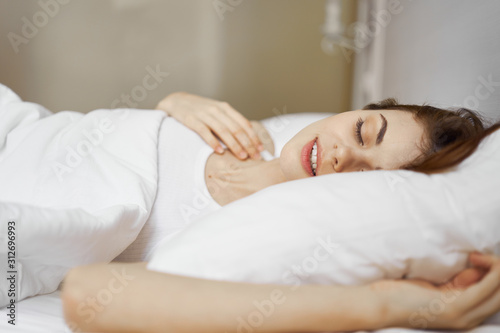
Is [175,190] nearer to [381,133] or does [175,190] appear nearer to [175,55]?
[381,133]

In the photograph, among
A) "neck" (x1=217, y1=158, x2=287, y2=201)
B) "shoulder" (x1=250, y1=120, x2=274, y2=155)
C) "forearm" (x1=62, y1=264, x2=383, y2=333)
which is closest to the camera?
"forearm" (x1=62, y1=264, x2=383, y2=333)

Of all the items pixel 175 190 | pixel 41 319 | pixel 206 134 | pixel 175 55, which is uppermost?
pixel 175 55

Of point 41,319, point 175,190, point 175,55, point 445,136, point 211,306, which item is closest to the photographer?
point 211,306

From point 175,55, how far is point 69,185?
1407 millimetres

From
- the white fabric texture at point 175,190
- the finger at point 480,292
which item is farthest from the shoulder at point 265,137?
the finger at point 480,292

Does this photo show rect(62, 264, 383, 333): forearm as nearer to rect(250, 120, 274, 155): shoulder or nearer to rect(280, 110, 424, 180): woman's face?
rect(280, 110, 424, 180): woman's face

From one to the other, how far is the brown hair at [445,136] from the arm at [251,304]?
20 cm

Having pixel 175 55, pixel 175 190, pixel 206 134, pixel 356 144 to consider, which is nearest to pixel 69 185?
pixel 175 190

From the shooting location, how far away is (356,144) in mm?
911

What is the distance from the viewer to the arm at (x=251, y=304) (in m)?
0.51

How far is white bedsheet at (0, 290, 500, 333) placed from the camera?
579mm

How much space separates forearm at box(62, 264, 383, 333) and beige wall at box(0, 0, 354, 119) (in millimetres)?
1735

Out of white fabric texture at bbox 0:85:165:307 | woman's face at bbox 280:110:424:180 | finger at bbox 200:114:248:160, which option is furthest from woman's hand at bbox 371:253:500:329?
finger at bbox 200:114:248:160

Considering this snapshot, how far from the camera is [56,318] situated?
0.71 metres
